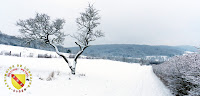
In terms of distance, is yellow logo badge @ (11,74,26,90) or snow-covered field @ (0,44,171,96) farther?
snow-covered field @ (0,44,171,96)

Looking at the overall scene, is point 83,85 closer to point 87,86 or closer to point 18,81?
point 87,86

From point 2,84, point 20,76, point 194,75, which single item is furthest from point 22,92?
point 194,75

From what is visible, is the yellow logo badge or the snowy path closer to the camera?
the yellow logo badge

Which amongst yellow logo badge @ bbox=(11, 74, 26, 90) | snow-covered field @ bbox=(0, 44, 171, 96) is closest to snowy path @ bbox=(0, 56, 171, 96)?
snow-covered field @ bbox=(0, 44, 171, 96)

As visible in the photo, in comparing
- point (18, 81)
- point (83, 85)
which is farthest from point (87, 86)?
point (18, 81)

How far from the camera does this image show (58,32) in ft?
44.3

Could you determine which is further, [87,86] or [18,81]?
[87,86]

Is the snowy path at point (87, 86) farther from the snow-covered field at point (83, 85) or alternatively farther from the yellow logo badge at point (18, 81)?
the yellow logo badge at point (18, 81)

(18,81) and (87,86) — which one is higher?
(18,81)

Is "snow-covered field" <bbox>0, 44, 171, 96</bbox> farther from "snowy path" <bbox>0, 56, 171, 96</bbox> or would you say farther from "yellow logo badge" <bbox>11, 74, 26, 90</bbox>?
"yellow logo badge" <bbox>11, 74, 26, 90</bbox>

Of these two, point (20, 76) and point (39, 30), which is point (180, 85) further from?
point (39, 30)

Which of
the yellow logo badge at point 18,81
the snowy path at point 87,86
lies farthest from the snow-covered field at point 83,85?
the yellow logo badge at point 18,81

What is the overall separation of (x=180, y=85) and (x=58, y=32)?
12914 millimetres

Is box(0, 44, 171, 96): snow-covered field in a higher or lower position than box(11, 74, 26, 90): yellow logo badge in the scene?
lower
